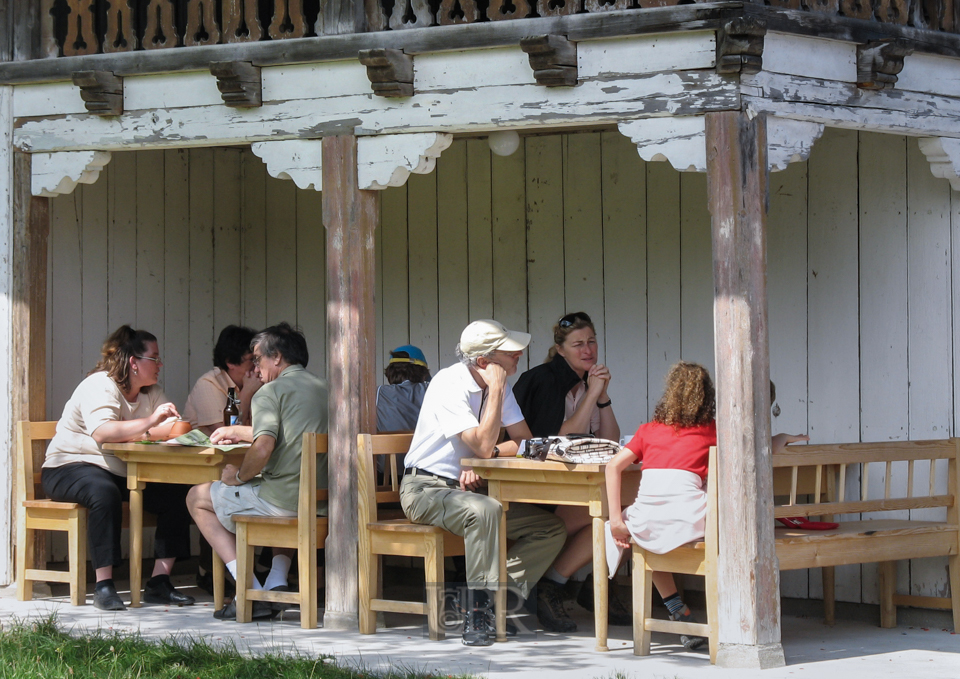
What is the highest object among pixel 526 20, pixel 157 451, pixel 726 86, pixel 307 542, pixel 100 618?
pixel 526 20

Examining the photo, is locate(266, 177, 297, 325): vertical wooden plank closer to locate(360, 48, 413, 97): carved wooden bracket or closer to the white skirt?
locate(360, 48, 413, 97): carved wooden bracket

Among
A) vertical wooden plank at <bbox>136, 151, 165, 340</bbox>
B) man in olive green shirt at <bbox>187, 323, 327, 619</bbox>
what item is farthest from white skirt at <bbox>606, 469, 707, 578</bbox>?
vertical wooden plank at <bbox>136, 151, 165, 340</bbox>

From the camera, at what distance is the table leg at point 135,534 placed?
7.02 m

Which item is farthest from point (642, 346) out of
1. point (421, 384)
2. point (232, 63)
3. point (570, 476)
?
point (232, 63)

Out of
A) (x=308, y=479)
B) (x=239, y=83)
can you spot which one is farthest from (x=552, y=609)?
(x=239, y=83)

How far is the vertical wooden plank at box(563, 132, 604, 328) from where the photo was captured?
791 centimetres

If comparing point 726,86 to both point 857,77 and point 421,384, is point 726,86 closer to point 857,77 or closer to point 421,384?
point 857,77

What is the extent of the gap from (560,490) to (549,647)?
74 centimetres

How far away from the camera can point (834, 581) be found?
6969mm

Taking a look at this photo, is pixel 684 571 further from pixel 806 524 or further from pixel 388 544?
pixel 388 544

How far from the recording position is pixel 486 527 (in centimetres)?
611

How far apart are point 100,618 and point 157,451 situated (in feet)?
2.98

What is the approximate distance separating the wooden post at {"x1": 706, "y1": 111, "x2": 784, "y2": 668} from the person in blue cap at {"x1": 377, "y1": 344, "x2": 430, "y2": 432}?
1950mm

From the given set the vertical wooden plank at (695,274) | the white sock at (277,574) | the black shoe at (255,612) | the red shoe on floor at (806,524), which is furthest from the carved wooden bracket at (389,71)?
the red shoe on floor at (806,524)
